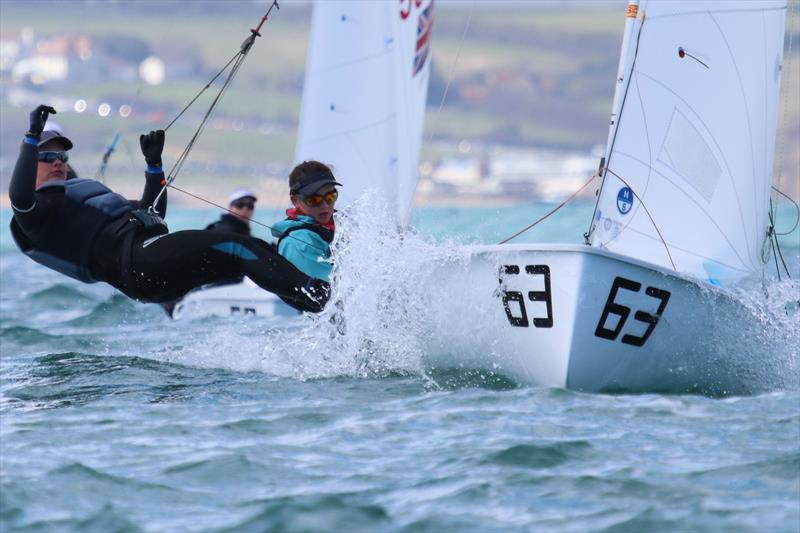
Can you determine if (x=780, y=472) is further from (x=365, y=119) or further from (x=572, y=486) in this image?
(x=365, y=119)

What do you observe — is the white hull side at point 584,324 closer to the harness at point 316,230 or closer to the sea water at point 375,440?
the sea water at point 375,440

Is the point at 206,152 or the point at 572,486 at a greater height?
the point at 206,152

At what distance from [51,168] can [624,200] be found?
2.68 metres

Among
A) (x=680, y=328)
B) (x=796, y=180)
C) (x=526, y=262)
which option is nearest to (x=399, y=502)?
(x=526, y=262)

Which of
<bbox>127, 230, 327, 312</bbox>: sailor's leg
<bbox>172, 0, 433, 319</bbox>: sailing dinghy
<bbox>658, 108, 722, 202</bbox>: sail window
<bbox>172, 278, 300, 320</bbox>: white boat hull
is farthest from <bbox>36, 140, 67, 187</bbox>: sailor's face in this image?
<bbox>172, 0, 433, 319</bbox>: sailing dinghy

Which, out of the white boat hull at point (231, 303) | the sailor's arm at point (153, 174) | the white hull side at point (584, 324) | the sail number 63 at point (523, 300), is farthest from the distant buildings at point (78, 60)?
the sail number 63 at point (523, 300)

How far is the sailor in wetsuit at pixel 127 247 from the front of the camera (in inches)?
236

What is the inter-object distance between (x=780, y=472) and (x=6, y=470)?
8.22 feet

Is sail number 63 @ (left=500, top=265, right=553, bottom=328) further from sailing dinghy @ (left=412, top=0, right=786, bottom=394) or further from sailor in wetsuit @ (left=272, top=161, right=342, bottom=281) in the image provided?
sailor in wetsuit @ (left=272, top=161, right=342, bottom=281)

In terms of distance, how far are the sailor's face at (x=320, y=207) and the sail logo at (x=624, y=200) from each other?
137 cm

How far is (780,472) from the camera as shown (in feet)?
14.1

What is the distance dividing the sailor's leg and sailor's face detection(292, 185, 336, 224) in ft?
0.84

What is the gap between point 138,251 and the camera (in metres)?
6.02

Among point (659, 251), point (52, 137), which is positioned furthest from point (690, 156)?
point (52, 137)
